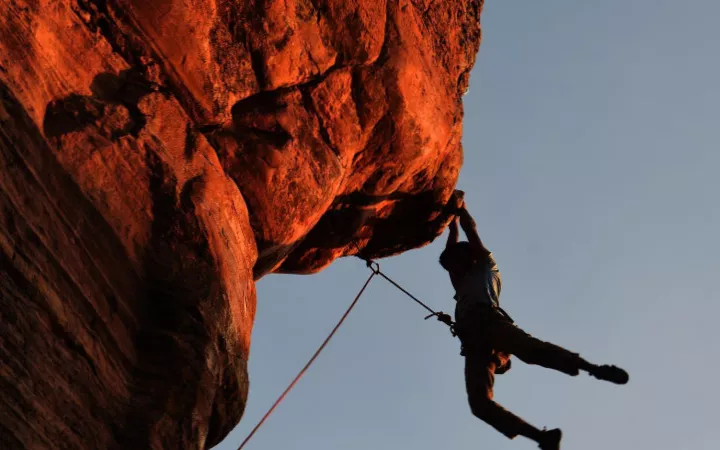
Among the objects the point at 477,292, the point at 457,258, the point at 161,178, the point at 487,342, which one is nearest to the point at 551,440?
the point at 487,342

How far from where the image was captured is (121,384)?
19.9 feet

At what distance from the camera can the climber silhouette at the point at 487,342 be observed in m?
9.27

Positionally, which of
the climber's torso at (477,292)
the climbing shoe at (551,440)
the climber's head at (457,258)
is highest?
the climber's head at (457,258)

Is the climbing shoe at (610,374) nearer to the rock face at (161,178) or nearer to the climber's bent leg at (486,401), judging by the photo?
the climber's bent leg at (486,401)

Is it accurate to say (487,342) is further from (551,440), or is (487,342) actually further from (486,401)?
(551,440)

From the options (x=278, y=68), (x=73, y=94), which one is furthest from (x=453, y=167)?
(x=73, y=94)

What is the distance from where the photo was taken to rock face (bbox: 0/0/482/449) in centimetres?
563

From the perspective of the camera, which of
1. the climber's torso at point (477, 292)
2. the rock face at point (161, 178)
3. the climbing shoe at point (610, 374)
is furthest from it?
the climber's torso at point (477, 292)

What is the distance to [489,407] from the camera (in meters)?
10.0

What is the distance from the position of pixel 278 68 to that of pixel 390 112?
1.66 m

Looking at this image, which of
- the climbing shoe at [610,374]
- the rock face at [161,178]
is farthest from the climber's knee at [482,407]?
the rock face at [161,178]

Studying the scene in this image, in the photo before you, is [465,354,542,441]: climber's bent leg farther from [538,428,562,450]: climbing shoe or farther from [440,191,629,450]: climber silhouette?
[538,428,562,450]: climbing shoe

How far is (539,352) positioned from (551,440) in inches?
33.7

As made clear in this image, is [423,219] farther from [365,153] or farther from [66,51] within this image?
[66,51]
